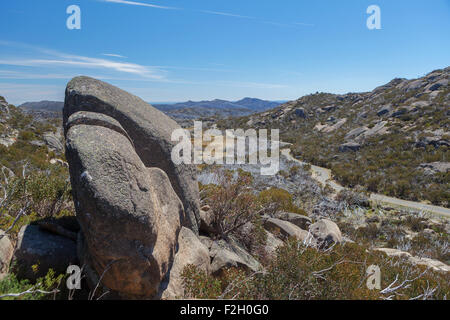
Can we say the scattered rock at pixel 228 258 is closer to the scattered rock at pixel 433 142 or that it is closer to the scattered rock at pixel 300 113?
the scattered rock at pixel 433 142

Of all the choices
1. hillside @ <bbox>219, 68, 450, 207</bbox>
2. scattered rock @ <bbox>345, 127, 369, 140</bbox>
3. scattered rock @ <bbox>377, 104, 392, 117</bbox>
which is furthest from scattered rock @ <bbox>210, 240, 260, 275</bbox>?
scattered rock @ <bbox>377, 104, 392, 117</bbox>

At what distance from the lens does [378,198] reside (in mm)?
17688

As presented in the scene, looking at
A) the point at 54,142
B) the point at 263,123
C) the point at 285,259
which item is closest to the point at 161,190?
the point at 285,259

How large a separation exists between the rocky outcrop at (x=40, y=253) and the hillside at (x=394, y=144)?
20.6 m

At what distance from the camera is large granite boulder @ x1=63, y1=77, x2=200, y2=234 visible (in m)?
4.20

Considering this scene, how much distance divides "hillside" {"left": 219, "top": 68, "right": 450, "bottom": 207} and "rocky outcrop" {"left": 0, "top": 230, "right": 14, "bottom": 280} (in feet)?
69.9

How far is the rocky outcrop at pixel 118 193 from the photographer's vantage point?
3.20 metres

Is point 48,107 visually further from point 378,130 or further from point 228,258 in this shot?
point 228,258

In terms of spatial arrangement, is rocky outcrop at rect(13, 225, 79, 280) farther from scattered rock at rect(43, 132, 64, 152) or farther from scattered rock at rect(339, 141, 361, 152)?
scattered rock at rect(339, 141, 361, 152)

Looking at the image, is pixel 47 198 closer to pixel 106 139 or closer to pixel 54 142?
pixel 106 139

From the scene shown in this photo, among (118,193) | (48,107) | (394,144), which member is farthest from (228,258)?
(48,107)

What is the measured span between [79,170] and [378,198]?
64.1 feet

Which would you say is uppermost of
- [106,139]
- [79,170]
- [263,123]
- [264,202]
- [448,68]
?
[448,68]

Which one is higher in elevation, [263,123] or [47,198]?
[263,123]
